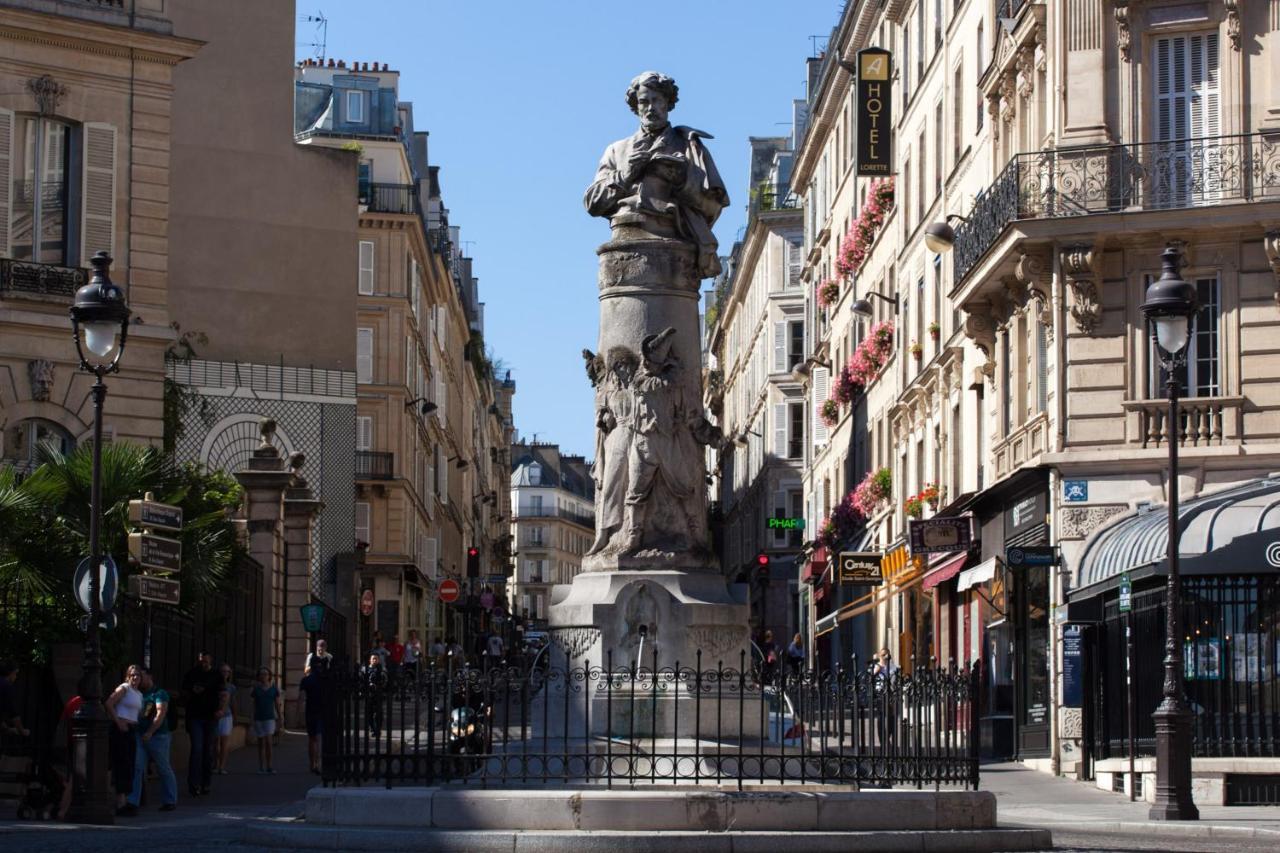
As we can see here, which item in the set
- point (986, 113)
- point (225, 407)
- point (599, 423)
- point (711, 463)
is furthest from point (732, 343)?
point (599, 423)

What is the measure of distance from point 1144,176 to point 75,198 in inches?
535

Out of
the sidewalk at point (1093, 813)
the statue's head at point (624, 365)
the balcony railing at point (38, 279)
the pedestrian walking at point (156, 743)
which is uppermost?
the balcony railing at point (38, 279)

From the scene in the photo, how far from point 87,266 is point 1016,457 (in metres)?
13.0

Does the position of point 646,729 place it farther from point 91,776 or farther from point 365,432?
point 365,432

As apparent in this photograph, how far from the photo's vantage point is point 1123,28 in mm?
30891

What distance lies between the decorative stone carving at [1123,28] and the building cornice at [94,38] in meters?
11.9

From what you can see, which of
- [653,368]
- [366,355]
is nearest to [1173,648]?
[653,368]

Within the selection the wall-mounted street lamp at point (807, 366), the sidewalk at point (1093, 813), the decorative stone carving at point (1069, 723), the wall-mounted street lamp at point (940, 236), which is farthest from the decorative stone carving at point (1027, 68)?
the wall-mounted street lamp at point (807, 366)

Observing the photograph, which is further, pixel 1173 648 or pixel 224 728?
pixel 224 728

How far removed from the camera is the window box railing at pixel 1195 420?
29875 millimetres

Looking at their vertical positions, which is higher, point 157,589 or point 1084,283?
point 1084,283

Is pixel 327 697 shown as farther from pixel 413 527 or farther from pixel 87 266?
pixel 413 527

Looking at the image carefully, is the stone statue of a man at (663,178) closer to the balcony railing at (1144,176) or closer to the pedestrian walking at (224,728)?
the pedestrian walking at (224,728)

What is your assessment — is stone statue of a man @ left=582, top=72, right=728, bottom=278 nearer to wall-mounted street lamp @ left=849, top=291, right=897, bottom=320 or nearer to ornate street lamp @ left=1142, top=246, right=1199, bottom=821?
ornate street lamp @ left=1142, top=246, right=1199, bottom=821
